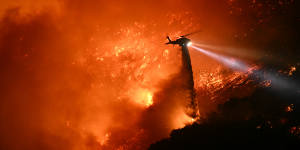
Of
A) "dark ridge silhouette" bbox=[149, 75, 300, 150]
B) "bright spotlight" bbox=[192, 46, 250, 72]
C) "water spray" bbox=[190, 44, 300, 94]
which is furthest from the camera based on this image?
"bright spotlight" bbox=[192, 46, 250, 72]

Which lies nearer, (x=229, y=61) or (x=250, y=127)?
(x=250, y=127)

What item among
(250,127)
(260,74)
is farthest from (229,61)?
(250,127)

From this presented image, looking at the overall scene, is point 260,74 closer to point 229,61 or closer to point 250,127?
point 229,61

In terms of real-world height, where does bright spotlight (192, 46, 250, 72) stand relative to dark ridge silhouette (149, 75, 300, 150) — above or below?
above

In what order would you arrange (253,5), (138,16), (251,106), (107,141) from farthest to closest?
1. (138,16)
2. (107,141)
3. (253,5)
4. (251,106)

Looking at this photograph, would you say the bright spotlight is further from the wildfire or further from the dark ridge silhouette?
the wildfire

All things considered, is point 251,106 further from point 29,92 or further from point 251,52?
point 29,92

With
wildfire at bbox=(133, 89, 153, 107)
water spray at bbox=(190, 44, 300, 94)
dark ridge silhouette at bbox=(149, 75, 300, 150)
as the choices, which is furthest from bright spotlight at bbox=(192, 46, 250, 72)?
wildfire at bbox=(133, 89, 153, 107)

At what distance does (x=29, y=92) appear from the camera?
80.8 feet

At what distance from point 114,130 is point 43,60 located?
11.5 m

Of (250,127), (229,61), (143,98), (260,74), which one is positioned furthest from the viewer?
(143,98)

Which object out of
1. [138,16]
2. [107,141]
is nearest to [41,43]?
[138,16]

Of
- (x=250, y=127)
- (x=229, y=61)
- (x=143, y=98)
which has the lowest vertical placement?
(x=250, y=127)

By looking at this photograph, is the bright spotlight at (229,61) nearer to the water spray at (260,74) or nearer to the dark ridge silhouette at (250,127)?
the water spray at (260,74)
